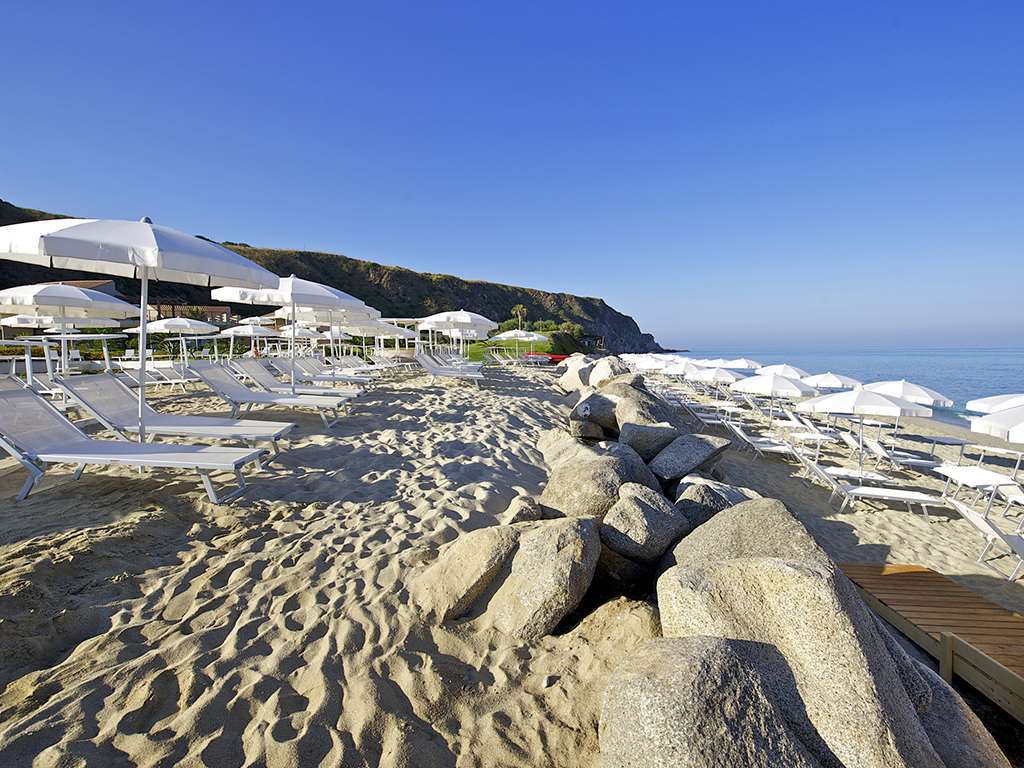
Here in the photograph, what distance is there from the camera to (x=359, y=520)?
144 inches

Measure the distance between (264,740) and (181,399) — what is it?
866 cm

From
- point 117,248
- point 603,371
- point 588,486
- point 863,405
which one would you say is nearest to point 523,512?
point 588,486

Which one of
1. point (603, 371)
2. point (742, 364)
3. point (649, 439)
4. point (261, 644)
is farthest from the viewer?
point (742, 364)

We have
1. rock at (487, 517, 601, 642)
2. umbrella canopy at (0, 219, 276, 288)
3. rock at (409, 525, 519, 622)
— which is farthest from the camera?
umbrella canopy at (0, 219, 276, 288)

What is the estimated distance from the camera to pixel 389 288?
2245 inches

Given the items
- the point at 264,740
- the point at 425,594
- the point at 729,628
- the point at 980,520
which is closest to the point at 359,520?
the point at 425,594

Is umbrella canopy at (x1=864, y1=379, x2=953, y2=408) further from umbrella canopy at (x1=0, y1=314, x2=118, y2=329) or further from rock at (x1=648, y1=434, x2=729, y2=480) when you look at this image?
umbrella canopy at (x1=0, y1=314, x2=118, y2=329)

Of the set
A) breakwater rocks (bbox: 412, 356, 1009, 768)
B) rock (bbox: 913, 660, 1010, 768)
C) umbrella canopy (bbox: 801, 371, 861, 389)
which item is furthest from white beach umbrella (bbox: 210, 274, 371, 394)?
umbrella canopy (bbox: 801, 371, 861, 389)

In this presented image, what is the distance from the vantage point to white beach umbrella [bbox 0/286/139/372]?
834 centimetres

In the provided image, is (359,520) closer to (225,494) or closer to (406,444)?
(225,494)

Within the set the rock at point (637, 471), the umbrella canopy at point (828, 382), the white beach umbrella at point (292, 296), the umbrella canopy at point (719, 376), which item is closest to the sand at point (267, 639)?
the rock at point (637, 471)

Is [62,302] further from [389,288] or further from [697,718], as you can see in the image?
[389,288]

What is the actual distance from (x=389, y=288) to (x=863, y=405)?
179 feet

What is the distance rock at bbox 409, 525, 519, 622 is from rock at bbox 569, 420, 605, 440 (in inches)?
168
